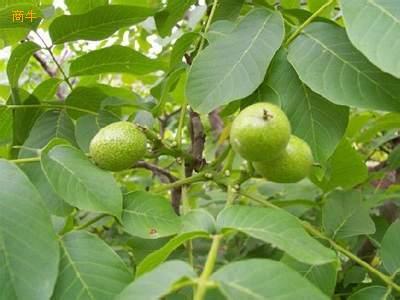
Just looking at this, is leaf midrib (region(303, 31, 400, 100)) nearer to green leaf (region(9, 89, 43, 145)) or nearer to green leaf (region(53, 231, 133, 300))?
green leaf (region(53, 231, 133, 300))

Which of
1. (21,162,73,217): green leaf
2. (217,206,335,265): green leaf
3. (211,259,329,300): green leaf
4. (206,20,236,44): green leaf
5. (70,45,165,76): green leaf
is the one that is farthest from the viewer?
(70,45,165,76): green leaf

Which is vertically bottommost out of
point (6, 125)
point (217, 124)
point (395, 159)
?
point (217, 124)

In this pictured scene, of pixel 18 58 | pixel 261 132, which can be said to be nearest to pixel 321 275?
pixel 261 132

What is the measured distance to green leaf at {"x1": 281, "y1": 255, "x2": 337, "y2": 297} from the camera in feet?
4.08

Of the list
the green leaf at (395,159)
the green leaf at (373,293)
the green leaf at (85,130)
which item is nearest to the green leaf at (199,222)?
the green leaf at (373,293)

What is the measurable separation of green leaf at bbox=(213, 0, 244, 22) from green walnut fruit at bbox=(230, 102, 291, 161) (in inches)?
21.4

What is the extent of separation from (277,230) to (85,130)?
0.72 metres

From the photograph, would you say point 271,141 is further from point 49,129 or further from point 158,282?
point 49,129

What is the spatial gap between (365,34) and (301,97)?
23 centimetres

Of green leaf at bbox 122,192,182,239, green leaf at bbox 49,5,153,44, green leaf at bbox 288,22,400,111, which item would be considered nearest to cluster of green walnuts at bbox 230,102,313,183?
green leaf at bbox 288,22,400,111

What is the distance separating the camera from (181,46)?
158 cm

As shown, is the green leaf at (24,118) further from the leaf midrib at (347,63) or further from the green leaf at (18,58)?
the leaf midrib at (347,63)

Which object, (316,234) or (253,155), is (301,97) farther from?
(316,234)

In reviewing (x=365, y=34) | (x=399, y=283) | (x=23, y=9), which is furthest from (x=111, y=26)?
(x=399, y=283)
